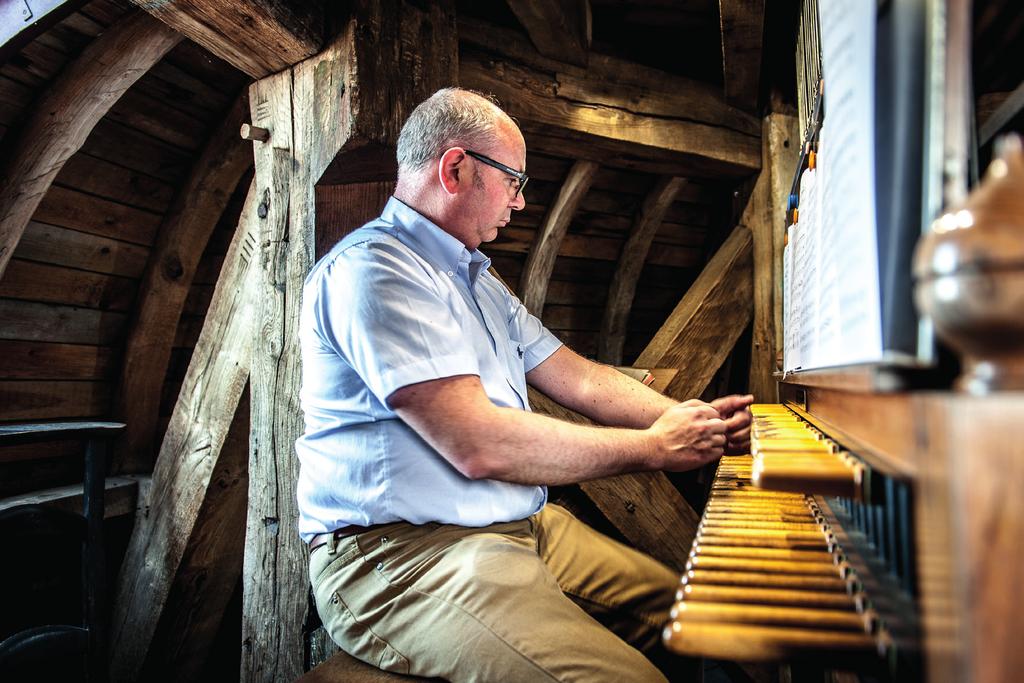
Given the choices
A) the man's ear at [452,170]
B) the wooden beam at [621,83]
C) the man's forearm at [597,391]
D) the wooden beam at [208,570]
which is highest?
the wooden beam at [621,83]

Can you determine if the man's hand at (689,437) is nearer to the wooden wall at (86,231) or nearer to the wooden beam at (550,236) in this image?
the wooden beam at (550,236)

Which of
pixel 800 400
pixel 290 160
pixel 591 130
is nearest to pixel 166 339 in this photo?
pixel 290 160

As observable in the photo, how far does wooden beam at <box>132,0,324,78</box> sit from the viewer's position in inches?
66.9

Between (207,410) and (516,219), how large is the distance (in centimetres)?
179

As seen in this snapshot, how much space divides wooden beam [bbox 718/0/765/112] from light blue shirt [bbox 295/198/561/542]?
4.99 ft

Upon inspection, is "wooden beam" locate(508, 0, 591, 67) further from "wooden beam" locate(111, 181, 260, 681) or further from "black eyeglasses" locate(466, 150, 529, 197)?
"wooden beam" locate(111, 181, 260, 681)

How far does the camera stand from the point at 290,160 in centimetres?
198

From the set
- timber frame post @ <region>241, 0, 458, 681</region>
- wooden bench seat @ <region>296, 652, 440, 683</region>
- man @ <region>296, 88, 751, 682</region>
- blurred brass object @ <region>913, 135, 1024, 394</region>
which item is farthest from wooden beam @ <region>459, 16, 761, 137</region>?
blurred brass object @ <region>913, 135, 1024, 394</region>

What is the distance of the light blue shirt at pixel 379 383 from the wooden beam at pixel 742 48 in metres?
1.52

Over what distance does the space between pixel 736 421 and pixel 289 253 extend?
1.34 m

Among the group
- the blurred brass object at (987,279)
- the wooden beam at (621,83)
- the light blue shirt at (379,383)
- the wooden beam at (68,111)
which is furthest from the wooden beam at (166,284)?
the blurred brass object at (987,279)

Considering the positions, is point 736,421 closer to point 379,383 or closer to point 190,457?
point 379,383

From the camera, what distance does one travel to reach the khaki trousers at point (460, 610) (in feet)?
4.14

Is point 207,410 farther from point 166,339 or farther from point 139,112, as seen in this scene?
point 139,112
